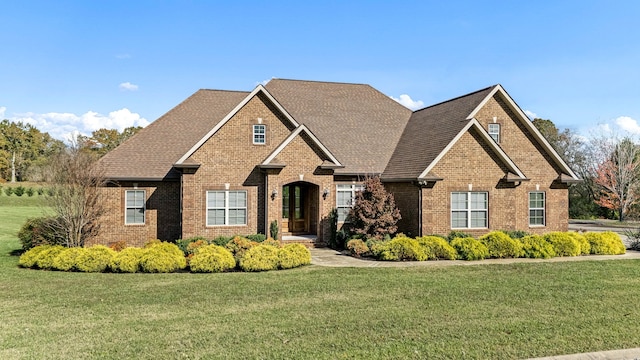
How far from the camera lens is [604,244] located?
17828 mm

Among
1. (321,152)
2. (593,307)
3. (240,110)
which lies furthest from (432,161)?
(593,307)

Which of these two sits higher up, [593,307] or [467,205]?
[467,205]

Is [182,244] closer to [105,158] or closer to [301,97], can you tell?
[105,158]

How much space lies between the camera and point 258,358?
6.72 m

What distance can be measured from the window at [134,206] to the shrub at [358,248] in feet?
30.8

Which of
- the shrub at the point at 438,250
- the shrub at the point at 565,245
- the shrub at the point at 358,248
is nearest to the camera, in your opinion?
the shrub at the point at 438,250

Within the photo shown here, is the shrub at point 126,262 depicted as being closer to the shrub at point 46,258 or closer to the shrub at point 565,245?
the shrub at point 46,258

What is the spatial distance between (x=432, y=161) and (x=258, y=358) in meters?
14.1

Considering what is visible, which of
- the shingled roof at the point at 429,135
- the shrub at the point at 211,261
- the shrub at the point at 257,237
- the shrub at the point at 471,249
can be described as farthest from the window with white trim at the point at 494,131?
the shrub at the point at 211,261

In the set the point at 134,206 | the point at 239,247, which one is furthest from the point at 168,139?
the point at 239,247

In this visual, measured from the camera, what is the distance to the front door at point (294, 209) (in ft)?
72.0

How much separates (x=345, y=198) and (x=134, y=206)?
9642 millimetres

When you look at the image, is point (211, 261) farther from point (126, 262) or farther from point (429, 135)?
point (429, 135)

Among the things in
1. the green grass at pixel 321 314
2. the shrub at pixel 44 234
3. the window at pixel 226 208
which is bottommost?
the green grass at pixel 321 314
